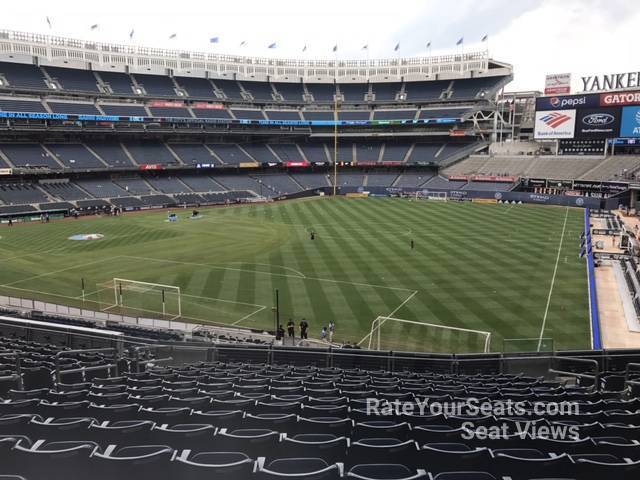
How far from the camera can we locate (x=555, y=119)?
78438mm

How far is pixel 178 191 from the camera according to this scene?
81.2 meters

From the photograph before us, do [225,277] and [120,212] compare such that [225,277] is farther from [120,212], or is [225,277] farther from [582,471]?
[120,212]

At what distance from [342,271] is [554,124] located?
62.7 meters

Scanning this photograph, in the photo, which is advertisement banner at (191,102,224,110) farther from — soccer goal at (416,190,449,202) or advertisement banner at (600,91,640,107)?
advertisement banner at (600,91,640,107)

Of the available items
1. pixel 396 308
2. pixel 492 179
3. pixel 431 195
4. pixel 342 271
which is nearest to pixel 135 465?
pixel 396 308

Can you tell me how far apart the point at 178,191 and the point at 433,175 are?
52.2 m

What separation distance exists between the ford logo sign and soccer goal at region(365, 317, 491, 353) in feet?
222

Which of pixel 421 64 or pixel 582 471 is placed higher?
pixel 421 64

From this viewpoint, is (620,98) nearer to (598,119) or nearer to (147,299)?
(598,119)

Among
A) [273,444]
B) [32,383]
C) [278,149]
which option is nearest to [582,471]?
[273,444]

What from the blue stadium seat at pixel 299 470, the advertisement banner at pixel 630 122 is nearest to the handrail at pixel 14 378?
the blue stadium seat at pixel 299 470

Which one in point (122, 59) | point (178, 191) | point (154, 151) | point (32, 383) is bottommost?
point (32, 383)

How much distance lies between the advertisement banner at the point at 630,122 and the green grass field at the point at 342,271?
25.2 metres

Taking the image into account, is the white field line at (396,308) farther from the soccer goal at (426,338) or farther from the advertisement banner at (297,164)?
the advertisement banner at (297,164)
